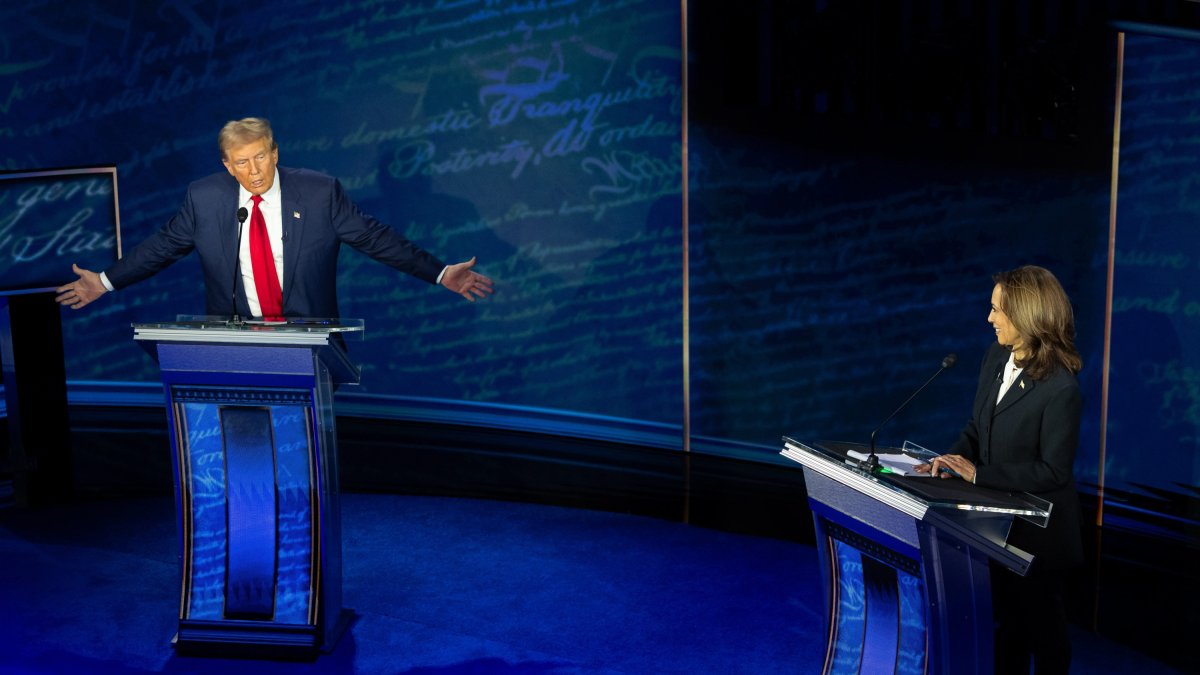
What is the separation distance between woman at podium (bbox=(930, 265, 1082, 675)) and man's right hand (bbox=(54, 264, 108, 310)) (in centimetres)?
255

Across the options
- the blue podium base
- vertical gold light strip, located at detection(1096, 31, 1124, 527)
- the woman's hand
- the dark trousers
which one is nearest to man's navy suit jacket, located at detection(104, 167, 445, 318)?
the blue podium base

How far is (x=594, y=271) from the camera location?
5766 mm

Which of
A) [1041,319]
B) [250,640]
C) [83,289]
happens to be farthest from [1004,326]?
[83,289]

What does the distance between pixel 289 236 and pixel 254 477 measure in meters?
0.69

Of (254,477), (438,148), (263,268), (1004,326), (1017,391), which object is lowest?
(254,477)

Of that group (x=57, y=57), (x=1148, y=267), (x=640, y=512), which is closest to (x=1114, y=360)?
(x=1148, y=267)

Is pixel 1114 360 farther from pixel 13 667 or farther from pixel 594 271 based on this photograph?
pixel 13 667

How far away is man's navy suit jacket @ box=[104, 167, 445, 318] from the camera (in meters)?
3.40

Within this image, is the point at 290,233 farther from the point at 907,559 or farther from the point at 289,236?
the point at 907,559

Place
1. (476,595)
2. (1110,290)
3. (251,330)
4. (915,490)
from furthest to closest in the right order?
(1110,290)
(476,595)
(251,330)
(915,490)

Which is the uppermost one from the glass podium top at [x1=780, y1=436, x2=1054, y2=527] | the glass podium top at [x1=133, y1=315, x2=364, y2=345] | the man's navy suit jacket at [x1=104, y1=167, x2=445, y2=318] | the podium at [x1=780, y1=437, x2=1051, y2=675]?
the man's navy suit jacket at [x1=104, y1=167, x2=445, y2=318]

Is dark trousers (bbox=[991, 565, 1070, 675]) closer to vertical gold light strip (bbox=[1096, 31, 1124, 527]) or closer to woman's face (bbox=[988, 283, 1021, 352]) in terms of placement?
woman's face (bbox=[988, 283, 1021, 352])

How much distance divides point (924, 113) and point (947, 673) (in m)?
2.83

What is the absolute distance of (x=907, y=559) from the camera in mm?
2393
